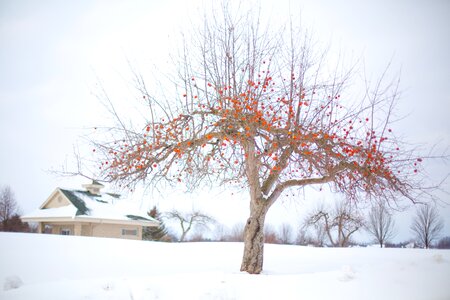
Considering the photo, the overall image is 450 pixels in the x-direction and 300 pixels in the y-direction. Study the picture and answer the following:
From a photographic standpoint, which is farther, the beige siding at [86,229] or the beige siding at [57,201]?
the beige siding at [57,201]

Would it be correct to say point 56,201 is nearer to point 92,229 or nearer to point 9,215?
point 92,229

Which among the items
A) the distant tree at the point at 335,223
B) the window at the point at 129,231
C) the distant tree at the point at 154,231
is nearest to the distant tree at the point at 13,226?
the distant tree at the point at 154,231

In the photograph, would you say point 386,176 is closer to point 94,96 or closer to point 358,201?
point 358,201

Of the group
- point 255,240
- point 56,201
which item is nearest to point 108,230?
point 56,201

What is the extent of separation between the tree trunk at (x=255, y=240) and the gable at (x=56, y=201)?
19.7m

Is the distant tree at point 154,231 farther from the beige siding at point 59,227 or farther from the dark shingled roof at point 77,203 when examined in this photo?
the dark shingled roof at point 77,203

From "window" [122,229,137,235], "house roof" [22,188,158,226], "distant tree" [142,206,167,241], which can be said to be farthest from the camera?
"distant tree" [142,206,167,241]

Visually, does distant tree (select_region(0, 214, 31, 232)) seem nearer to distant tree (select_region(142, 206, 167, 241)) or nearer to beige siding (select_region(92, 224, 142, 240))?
distant tree (select_region(142, 206, 167, 241))

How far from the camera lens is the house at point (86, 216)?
23125mm

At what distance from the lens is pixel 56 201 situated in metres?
25.3

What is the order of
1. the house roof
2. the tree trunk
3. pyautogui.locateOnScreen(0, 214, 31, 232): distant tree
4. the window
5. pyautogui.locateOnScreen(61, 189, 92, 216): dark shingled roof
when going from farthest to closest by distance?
pyautogui.locateOnScreen(0, 214, 31, 232): distant tree < the window < pyautogui.locateOnScreen(61, 189, 92, 216): dark shingled roof < the house roof < the tree trunk

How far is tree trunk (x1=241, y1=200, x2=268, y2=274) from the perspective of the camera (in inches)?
310

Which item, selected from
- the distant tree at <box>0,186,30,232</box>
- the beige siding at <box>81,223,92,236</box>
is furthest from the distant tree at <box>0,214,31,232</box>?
the beige siding at <box>81,223,92,236</box>

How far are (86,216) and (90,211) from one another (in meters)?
1.13
